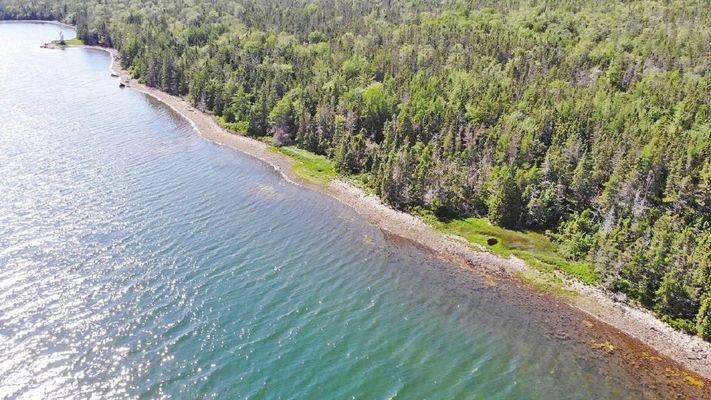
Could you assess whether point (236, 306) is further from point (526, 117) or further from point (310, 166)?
point (526, 117)

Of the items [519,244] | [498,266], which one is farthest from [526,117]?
[498,266]

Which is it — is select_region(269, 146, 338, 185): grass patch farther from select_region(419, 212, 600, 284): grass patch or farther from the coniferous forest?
select_region(419, 212, 600, 284): grass patch

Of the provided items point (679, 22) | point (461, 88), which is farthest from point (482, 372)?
point (679, 22)

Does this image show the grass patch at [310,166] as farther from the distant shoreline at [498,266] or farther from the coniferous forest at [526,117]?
the coniferous forest at [526,117]

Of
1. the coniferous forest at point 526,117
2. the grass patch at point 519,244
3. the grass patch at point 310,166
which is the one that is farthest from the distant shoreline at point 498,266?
the coniferous forest at point 526,117

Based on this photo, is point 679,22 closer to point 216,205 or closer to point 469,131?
point 469,131
